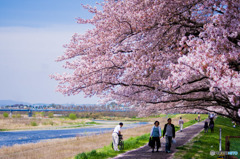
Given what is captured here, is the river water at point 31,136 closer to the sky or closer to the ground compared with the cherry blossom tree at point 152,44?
closer to the ground

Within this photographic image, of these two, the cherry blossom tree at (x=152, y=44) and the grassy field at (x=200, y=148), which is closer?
the cherry blossom tree at (x=152, y=44)

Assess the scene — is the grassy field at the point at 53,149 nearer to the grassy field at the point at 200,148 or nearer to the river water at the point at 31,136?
the grassy field at the point at 200,148

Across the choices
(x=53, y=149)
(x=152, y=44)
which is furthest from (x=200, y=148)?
(x=53, y=149)

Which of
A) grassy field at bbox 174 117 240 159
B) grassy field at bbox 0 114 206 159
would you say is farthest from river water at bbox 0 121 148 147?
grassy field at bbox 174 117 240 159

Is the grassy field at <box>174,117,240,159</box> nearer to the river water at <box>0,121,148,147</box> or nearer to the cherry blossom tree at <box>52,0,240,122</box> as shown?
the cherry blossom tree at <box>52,0,240,122</box>

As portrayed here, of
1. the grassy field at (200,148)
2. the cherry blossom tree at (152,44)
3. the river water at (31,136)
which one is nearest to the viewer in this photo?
the cherry blossom tree at (152,44)

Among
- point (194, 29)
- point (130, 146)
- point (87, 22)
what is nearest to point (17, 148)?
point (130, 146)

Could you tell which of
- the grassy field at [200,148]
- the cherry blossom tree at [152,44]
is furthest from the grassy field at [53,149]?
the cherry blossom tree at [152,44]

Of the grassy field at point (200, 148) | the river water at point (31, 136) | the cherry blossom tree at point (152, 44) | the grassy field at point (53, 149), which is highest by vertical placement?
the cherry blossom tree at point (152, 44)

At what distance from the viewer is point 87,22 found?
1305 cm

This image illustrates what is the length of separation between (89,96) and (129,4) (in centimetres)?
391

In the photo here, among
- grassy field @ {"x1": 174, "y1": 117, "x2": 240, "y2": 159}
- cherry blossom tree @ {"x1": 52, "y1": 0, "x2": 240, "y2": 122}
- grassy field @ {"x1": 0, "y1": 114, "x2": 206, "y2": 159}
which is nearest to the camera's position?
cherry blossom tree @ {"x1": 52, "y1": 0, "x2": 240, "y2": 122}

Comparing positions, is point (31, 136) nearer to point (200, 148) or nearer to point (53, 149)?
point (53, 149)

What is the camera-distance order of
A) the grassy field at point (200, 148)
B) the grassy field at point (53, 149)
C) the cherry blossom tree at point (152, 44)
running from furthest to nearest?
the grassy field at point (53, 149) → the grassy field at point (200, 148) → the cherry blossom tree at point (152, 44)
